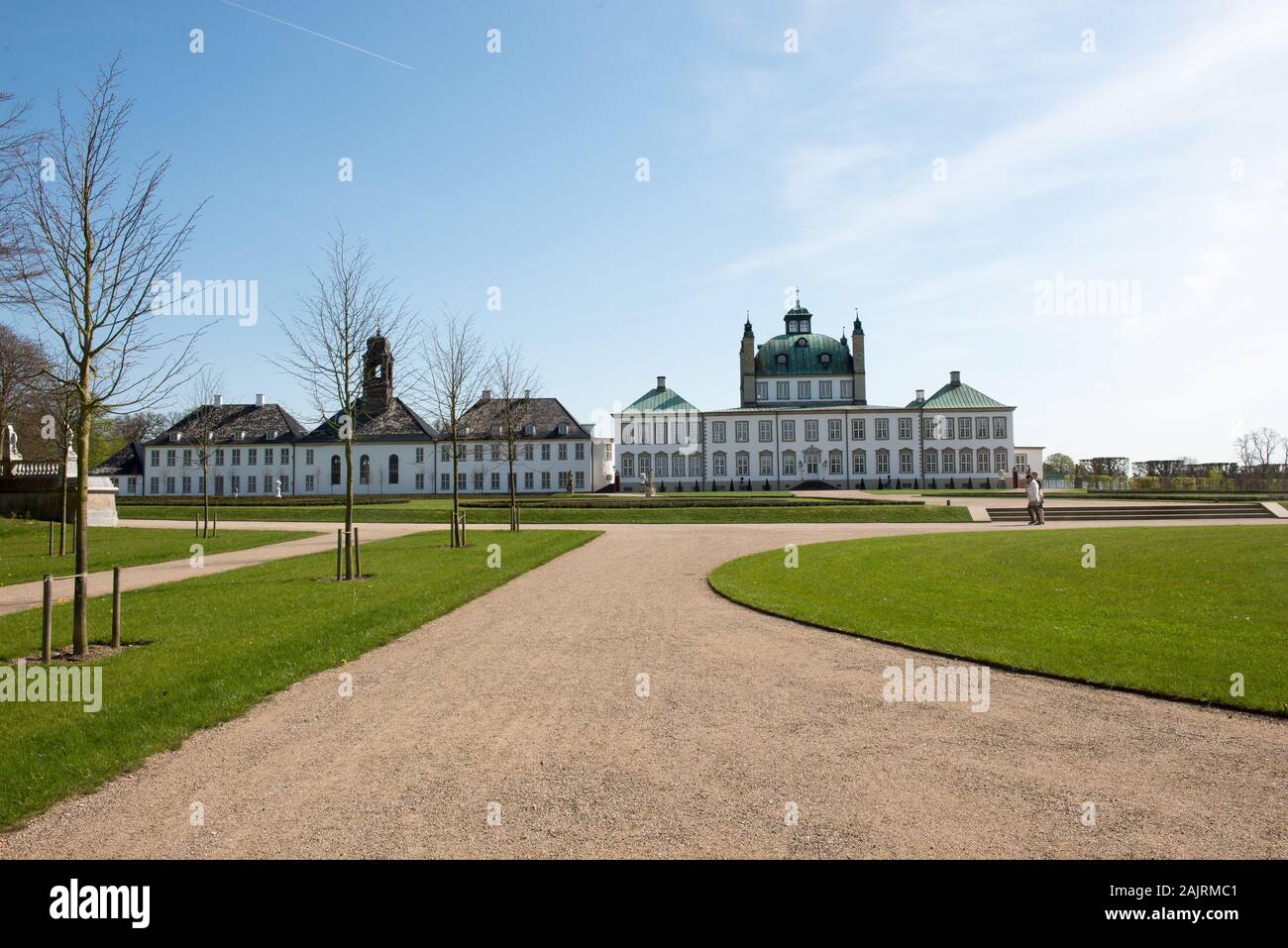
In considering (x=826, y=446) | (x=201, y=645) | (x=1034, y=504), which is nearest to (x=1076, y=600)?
(x=201, y=645)

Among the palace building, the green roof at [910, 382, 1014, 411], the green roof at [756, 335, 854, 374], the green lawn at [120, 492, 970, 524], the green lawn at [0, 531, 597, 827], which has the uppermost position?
the green roof at [756, 335, 854, 374]

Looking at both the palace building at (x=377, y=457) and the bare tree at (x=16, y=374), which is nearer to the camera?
the bare tree at (x=16, y=374)

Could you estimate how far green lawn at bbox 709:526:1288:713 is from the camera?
8.98 metres

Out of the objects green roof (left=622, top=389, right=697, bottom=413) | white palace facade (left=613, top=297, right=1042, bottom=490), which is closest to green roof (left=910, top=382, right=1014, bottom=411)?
white palace facade (left=613, top=297, right=1042, bottom=490)

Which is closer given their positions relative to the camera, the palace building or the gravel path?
the gravel path

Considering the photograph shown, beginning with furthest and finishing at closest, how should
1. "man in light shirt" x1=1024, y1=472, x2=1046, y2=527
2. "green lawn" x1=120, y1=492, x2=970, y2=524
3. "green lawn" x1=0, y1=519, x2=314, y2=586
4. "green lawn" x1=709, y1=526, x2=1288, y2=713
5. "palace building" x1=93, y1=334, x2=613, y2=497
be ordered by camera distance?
A: "palace building" x1=93, y1=334, x2=613, y2=497, "green lawn" x1=120, y1=492, x2=970, y2=524, "man in light shirt" x1=1024, y1=472, x2=1046, y2=527, "green lawn" x1=0, y1=519, x2=314, y2=586, "green lawn" x1=709, y1=526, x2=1288, y2=713

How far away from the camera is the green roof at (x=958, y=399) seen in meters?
78.2

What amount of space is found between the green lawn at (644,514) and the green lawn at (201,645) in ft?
53.7

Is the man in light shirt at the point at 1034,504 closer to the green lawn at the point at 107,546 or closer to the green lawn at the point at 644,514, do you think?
the green lawn at the point at 644,514

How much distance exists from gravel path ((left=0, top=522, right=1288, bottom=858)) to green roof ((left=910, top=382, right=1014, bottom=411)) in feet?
245

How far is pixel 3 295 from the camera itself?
10703 millimetres

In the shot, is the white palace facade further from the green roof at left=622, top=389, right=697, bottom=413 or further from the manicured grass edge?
the manicured grass edge

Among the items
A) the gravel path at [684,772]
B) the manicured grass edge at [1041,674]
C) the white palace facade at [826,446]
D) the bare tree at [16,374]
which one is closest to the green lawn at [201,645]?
the gravel path at [684,772]
